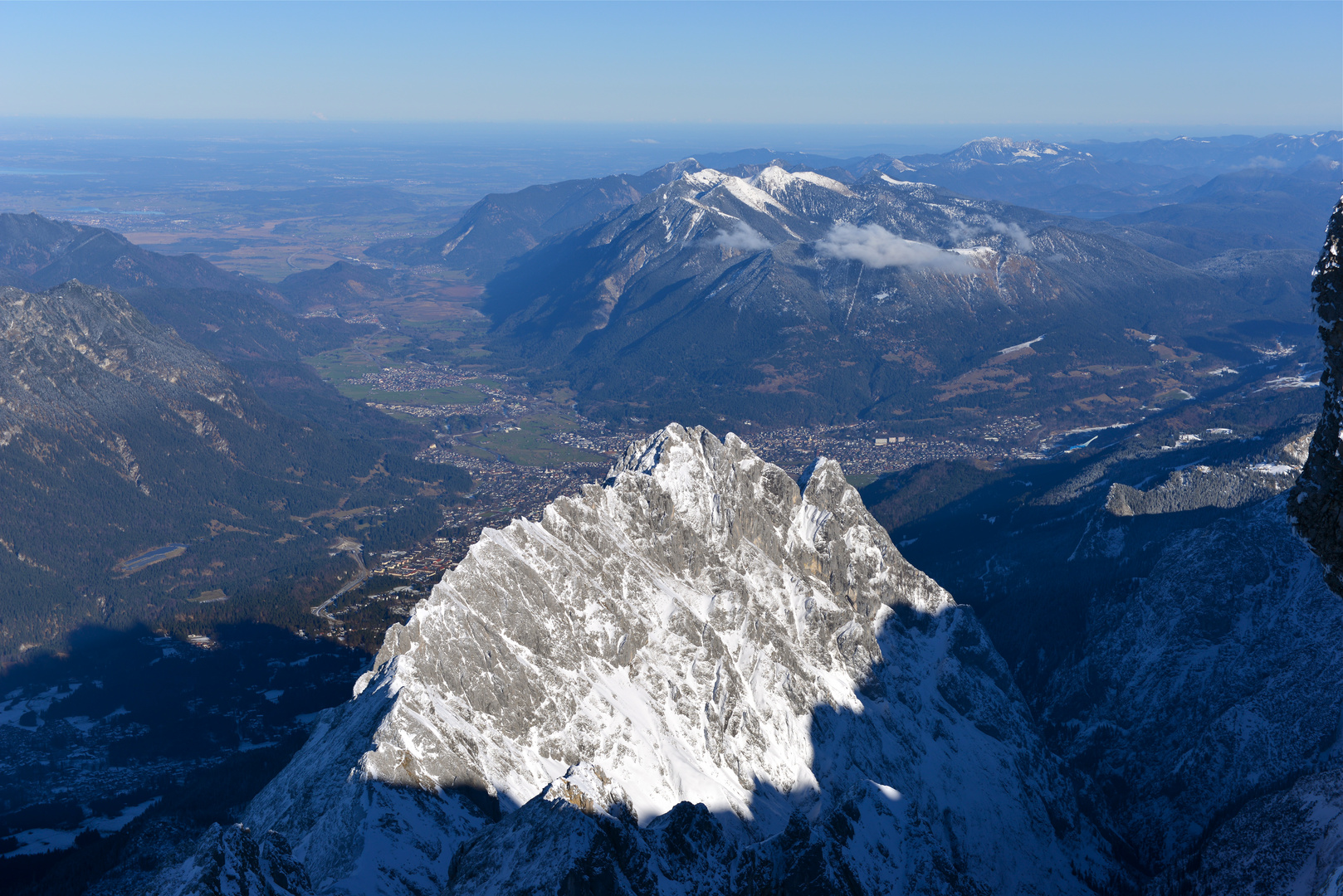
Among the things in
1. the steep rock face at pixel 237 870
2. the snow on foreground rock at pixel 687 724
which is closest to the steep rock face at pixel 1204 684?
the snow on foreground rock at pixel 687 724

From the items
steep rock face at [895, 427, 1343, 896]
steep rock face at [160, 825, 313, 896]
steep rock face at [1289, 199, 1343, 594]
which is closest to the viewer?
steep rock face at [1289, 199, 1343, 594]

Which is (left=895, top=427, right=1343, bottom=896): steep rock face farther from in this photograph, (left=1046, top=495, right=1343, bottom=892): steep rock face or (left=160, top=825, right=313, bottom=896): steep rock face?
(left=160, top=825, right=313, bottom=896): steep rock face

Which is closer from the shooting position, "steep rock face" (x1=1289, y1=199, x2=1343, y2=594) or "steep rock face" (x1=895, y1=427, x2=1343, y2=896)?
"steep rock face" (x1=1289, y1=199, x2=1343, y2=594)

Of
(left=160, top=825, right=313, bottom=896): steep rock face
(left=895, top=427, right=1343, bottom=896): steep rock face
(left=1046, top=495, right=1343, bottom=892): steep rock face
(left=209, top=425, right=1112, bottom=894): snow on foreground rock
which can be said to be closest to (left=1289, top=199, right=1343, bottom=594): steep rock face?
(left=209, top=425, right=1112, bottom=894): snow on foreground rock

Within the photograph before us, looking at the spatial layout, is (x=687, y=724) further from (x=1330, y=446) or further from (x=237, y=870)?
(x=1330, y=446)

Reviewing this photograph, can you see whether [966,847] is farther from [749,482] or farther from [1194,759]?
[749,482]

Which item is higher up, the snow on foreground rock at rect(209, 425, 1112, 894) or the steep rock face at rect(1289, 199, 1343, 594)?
the steep rock face at rect(1289, 199, 1343, 594)

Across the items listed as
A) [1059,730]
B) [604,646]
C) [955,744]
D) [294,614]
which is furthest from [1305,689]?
[294,614]
